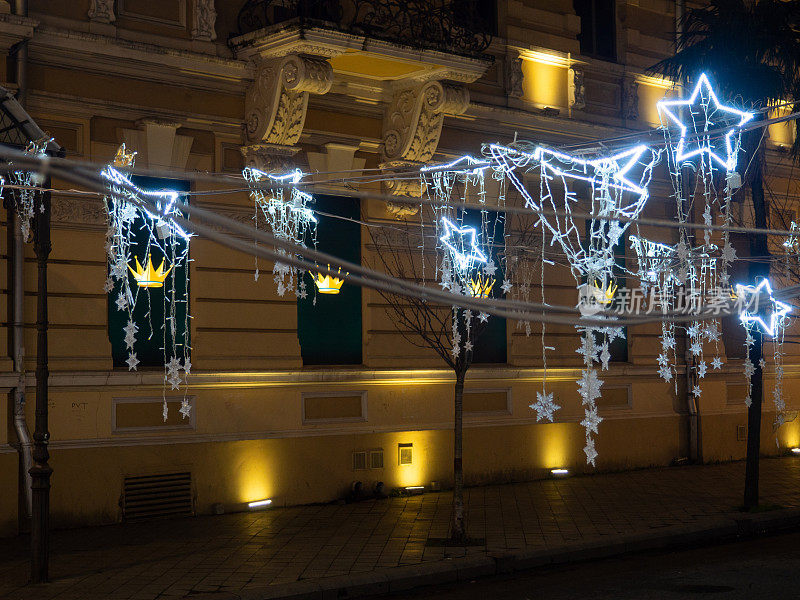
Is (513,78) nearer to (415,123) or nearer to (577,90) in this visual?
(577,90)

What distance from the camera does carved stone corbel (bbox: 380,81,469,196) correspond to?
1435cm

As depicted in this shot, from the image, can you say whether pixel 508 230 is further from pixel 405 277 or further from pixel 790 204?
pixel 790 204

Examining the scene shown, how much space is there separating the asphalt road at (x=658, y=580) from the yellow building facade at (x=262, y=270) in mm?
4329

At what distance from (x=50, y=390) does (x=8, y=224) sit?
1.96 m

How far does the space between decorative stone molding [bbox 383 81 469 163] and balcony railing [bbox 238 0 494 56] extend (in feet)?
2.18

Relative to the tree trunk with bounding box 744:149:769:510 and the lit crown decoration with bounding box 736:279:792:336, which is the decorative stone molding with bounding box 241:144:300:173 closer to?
the lit crown decoration with bounding box 736:279:792:336

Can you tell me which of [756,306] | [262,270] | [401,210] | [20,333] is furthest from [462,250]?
[756,306]

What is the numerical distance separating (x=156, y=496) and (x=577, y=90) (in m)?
9.30

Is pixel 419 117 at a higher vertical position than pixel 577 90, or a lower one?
lower

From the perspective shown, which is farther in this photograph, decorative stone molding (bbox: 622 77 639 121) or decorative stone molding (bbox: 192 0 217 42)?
decorative stone molding (bbox: 622 77 639 121)

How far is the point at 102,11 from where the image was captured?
12406 mm

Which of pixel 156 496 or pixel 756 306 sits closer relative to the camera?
pixel 756 306

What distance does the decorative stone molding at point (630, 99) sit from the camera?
17.7 metres

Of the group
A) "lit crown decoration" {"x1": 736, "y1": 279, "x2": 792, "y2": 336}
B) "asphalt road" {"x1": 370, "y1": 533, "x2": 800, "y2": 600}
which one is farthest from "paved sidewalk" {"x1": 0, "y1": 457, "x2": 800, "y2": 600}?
"lit crown decoration" {"x1": 736, "y1": 279, "x2": 792, "y2": 336}
